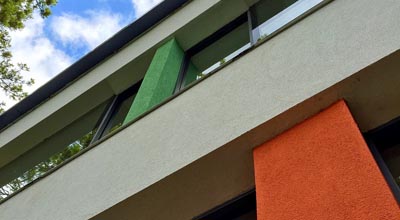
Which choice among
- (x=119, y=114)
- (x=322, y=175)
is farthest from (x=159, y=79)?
(x=322, y=175)

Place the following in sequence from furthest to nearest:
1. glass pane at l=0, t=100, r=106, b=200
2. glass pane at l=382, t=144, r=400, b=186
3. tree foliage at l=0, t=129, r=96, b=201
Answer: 1. glass pane at l=0, t=100, r=106, b=200
2. tree foliage at l=0, t=129, r=96, b=201
3. glass pane at l=382, t=144, r=400, b=186

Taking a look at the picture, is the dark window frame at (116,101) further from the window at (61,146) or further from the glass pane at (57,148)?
the glass pane at (57,148)

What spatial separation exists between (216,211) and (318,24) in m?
1.76

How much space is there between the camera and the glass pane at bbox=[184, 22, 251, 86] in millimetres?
5504

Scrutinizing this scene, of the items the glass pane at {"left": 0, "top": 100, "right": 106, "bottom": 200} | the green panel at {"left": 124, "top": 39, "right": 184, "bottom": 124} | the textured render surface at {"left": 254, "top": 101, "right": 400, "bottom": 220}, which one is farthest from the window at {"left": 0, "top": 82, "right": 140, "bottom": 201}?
the textured render surface at {"left": 254, "top": 101, "right": 400, "bottom": 220}

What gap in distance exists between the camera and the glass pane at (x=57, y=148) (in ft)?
21.0

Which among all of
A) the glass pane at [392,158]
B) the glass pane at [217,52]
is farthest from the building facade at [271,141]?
the glass pane at [217,52]

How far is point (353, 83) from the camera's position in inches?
91.4

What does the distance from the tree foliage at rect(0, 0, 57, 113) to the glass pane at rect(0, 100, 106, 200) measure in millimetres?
4939

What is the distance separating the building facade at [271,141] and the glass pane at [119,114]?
1.28 meters

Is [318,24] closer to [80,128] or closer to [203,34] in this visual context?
[203,34]

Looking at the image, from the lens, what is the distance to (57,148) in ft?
21.8

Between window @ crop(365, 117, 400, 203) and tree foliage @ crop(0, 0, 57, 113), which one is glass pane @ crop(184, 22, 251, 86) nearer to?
window @ crop(365, 117, 400, 203)

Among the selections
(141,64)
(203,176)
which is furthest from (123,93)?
(203,176)
